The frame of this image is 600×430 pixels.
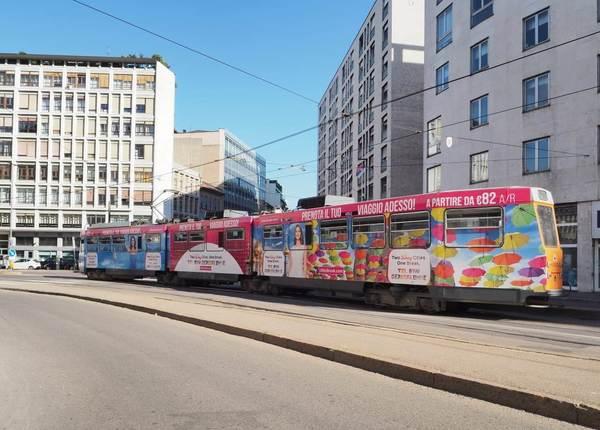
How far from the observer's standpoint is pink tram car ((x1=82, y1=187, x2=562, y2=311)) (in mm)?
14352

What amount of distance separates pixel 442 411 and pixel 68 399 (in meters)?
3.86

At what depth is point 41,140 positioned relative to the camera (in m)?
78.5

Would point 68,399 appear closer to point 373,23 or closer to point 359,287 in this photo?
point 359,287

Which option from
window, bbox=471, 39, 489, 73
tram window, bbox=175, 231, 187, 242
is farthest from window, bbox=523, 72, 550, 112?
tram window, bbox=175, 231, 187, 242

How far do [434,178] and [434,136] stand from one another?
102 inches

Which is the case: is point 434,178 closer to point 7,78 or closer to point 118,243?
point 118,243

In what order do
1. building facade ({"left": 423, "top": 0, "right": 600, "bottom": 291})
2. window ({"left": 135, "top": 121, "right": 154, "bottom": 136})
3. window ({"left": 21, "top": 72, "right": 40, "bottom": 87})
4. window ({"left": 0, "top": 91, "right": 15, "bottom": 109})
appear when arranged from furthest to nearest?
window ({"left": 135, "top": 121, "right": 154, "bottom": 136}), window ({"left": 21, "top": 72, "right": 40, "bottom": 87}), window ({"left": 0, "top": 91, "right": 15, "bottom": 109}), building facade ({"left": 423, "top": 0, "right": 600, "bottom": 291})

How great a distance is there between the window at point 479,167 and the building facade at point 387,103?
10950 mm

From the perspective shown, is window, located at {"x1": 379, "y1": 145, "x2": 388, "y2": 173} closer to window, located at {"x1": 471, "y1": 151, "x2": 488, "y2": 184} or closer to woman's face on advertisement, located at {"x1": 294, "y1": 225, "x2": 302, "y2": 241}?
window, located at {"x1": 471, "y1": 151, "x2": 488, "y2": 184}

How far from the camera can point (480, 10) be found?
32.1 meters

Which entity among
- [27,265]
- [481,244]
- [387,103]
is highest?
[387,103]

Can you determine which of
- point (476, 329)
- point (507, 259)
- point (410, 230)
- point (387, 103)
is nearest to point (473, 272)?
point (507, 259)

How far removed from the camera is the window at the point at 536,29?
2722 centimetres

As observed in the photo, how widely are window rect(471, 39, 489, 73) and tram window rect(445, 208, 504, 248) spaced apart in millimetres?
18507
